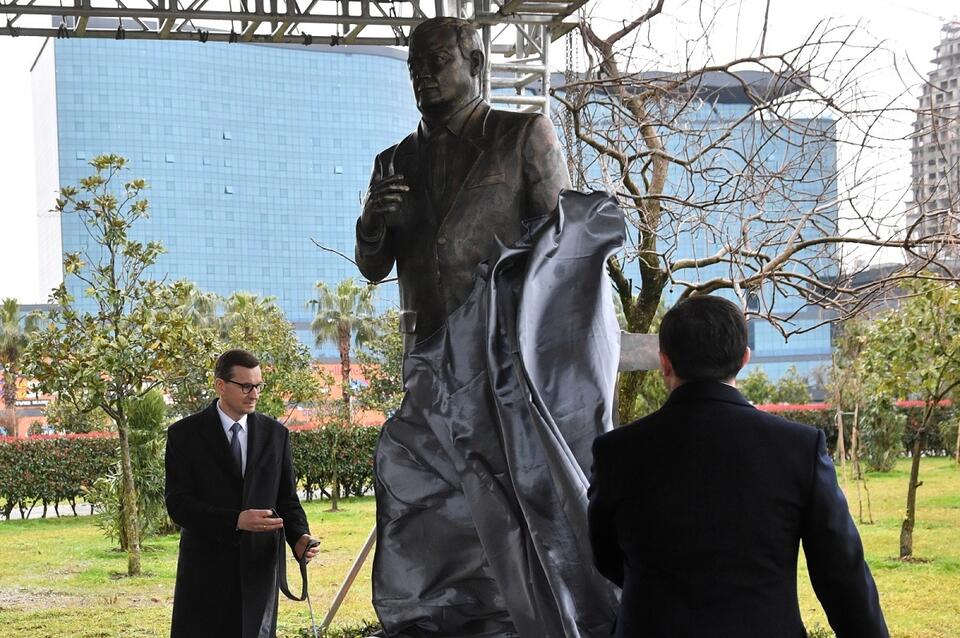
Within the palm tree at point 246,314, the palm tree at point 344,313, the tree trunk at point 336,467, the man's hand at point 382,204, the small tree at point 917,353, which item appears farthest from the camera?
the palm tree at point 344,313

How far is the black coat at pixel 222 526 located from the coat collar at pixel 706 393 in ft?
6.53

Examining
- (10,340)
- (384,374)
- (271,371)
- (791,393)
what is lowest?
(791,393)

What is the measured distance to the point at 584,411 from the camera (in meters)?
2.95

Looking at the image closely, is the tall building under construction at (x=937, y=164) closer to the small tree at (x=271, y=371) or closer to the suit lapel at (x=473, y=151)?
the suit lapel at (x=473, y=151)

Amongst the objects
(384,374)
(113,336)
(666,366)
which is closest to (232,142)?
(384,374)

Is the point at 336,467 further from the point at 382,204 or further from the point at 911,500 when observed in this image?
the point at 382,204

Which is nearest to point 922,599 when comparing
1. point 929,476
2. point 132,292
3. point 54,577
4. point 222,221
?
point 132,292

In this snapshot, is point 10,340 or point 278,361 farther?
point 10,340

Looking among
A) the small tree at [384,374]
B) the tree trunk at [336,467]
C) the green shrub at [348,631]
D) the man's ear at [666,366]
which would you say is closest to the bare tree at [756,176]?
the green shrub at [348,631]

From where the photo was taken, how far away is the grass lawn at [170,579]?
10102 mm

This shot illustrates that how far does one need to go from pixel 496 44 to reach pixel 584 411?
25.1 feet

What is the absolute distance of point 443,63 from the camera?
3.29 metres

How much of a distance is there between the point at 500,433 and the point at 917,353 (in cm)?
1022

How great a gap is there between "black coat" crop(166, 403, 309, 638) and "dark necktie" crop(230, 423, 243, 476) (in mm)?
18
